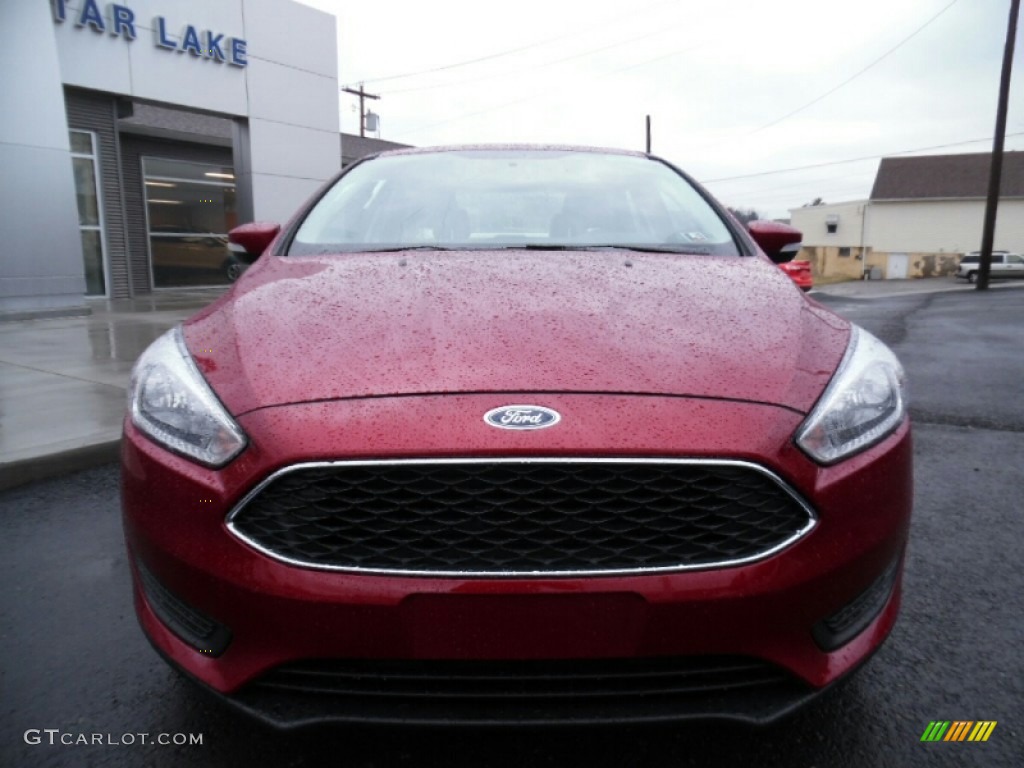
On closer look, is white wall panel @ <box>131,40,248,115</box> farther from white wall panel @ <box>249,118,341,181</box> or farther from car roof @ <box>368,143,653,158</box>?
car roof @ <box>368,143,653,158</box>

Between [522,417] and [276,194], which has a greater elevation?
[276,194]

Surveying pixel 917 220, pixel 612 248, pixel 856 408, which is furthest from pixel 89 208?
pixel 917 220

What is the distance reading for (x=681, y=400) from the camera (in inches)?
55.7

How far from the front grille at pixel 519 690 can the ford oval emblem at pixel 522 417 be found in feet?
1.36

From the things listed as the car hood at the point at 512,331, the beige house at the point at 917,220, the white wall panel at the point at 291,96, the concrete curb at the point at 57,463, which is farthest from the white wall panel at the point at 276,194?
the beige house at the point at 917,220

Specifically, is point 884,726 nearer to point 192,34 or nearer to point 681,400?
point 681,400

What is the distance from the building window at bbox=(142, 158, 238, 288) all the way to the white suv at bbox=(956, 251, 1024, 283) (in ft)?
117

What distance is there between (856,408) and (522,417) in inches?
26.9

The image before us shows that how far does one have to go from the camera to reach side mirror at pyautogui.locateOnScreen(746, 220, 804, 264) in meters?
2.75

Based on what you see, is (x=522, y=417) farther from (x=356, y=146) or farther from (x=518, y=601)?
(x=356, y=146)

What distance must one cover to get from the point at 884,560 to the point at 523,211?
1661 millimetres

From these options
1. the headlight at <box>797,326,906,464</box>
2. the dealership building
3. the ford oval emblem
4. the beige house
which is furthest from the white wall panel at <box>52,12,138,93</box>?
the beige house

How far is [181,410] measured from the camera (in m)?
1.49

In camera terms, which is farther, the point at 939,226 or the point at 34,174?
the point at 939,226
